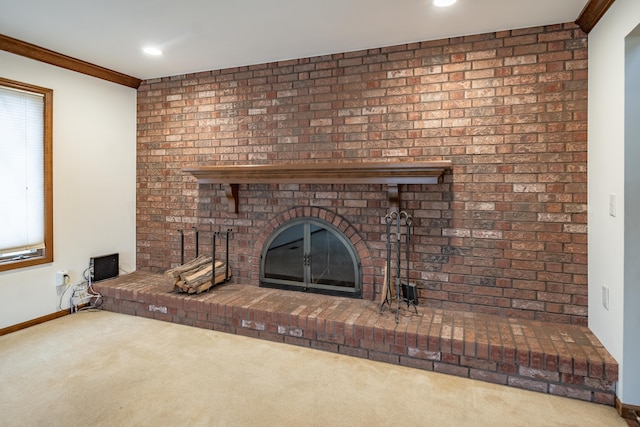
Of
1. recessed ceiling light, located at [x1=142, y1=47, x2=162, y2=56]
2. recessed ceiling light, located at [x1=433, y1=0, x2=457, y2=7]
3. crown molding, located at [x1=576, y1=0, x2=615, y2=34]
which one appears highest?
recessed ceiling light, located at [x1=142, y1=47, x2=162, y2=56]

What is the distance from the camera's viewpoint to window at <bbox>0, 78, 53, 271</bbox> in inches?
117

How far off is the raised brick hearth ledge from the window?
781 mm

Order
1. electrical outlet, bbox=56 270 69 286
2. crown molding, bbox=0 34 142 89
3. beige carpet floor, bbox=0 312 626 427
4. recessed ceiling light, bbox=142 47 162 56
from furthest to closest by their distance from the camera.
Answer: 1. electrical outlet, bbox=56 270 69 286
2. recessed ceiling light, bbox=142 47 162 56
3. crown molding, bbox=0 34 142 89
4. beige carpet floor, bbox=0 312 626 427

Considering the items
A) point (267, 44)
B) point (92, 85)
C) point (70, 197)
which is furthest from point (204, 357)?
point (92, 85)

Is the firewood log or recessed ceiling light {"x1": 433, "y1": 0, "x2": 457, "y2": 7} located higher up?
recessed ceiling light {"x1": 433, "y1": 0, "x2": 457, "y2": 7}

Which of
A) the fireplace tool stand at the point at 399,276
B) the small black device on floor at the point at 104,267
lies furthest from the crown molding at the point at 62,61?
the fireplace tool stand at the point at 399,276

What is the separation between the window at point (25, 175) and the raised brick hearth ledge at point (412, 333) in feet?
2.56

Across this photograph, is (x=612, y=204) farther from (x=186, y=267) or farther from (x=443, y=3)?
(x=186, y=267)

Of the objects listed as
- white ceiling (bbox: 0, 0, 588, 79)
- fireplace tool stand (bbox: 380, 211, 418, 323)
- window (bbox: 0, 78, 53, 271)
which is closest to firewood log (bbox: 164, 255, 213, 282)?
window (bbox: 0, 78, 53, 271)

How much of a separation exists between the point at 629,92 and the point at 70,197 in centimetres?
434

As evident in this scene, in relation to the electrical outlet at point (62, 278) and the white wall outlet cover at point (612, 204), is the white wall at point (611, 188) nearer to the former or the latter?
the white wall outlet cover at point (612, 204)

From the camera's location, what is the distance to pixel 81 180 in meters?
3.57

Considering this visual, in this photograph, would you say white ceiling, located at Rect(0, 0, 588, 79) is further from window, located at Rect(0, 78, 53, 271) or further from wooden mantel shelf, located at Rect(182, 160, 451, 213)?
wooden mantel shelf, located at Rect(182, 160, 451, 213)

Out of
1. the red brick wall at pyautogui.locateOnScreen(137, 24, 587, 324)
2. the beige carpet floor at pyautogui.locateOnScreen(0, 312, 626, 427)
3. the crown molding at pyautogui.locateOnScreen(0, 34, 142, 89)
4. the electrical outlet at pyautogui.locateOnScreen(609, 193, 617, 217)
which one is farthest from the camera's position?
the crown molding at pyautogui.locateOnScreen(0, 34, 142, 89)
